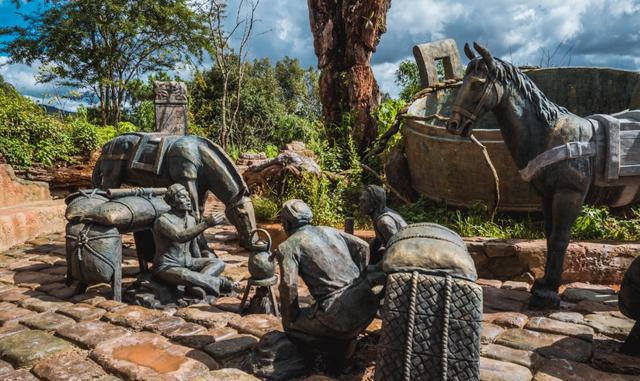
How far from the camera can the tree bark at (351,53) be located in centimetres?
898

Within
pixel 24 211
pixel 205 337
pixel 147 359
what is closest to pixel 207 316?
pixel 205 337

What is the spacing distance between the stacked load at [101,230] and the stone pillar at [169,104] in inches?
146

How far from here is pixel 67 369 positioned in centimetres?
305

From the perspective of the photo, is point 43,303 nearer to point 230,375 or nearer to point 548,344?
point 230,375

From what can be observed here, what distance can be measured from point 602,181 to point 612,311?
1069 mm

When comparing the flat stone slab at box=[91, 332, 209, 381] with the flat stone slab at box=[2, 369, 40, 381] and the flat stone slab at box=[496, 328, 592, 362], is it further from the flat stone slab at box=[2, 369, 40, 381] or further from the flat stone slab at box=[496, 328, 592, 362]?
the flat stone slab at box=[496, 328, 592, 362]

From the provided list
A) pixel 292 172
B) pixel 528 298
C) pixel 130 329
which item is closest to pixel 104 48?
pixel 292 172

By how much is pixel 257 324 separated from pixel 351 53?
6594mm

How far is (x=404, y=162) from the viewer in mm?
7105

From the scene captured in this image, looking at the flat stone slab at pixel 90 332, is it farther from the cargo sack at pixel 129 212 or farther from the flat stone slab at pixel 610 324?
the flat stone slab at pixel 610 324

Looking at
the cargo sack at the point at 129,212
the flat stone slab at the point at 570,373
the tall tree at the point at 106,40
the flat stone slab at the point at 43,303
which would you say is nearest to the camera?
the flat stone slab at the point at 570,373

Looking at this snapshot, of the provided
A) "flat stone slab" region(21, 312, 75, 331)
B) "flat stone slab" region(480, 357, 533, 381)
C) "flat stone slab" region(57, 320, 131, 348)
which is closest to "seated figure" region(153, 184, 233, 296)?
"flat stone slab" region(57, 320, 131, 348)

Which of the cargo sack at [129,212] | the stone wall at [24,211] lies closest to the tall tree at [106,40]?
the stone wall at [24,211]

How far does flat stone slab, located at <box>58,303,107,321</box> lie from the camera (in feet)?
13.1
